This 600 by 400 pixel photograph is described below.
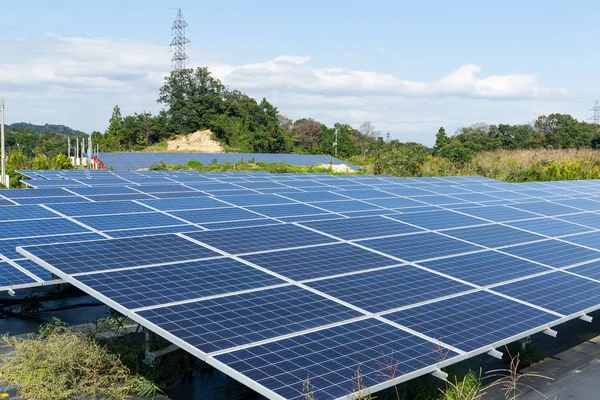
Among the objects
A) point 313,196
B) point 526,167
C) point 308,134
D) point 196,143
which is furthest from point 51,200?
point 308,134

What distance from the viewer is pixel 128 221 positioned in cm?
1859

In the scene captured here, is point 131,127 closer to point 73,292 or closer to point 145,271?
point 73,292

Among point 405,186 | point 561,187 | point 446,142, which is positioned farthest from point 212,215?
point 446,142

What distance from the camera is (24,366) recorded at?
10.8 meters

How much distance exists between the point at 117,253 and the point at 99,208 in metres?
9.97

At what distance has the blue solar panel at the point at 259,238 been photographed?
12.9m

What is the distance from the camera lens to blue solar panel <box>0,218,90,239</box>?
16203 millimetres

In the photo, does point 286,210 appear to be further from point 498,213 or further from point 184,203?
point 498,213

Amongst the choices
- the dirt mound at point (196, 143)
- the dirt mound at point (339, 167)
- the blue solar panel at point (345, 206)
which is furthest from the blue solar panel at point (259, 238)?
the dirt mound at point (196, 143)

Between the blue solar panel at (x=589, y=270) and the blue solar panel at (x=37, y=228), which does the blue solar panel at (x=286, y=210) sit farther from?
the blue solar panel at (x=589, y=270)

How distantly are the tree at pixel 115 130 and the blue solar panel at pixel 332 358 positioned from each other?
85262mm

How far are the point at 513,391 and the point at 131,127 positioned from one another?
283 feet

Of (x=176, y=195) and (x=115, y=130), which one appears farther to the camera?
(x=115, y=130)

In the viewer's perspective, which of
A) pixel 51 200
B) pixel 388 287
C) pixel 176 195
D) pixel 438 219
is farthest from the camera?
pixel 176 195
